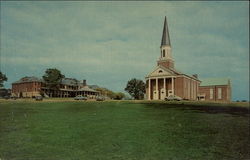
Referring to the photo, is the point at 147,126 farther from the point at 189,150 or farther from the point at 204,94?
the point at 204,94

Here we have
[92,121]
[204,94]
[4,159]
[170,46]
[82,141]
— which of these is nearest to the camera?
[4,159]

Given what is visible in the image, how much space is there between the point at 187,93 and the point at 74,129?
57.5 m

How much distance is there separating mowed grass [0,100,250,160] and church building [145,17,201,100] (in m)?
43.7

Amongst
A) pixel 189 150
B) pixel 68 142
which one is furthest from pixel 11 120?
pixel 189 150

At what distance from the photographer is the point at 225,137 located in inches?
772

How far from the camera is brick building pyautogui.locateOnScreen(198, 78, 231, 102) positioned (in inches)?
3324

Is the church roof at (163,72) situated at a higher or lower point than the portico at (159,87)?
higher

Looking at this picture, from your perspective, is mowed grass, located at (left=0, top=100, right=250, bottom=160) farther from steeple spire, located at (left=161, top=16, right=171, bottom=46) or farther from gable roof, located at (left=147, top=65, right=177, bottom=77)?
steeple spire, located at (left=161, top=16, right=171, bottom=46)

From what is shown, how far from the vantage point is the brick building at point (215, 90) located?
84.4m

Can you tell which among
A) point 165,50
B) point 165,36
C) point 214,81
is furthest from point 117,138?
point 214,81

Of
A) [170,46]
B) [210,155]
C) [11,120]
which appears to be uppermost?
[170,46]

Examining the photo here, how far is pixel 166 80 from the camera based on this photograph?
2874 inches

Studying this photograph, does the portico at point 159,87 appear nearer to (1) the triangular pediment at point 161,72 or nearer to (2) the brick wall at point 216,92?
(1) the triangular pediment at point 161,72

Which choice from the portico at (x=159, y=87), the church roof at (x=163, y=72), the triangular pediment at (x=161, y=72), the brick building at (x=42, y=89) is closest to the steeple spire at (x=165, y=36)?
the church roof at (x=163, y=72)
